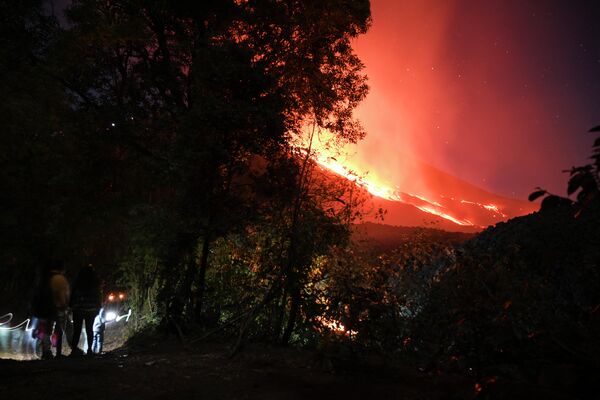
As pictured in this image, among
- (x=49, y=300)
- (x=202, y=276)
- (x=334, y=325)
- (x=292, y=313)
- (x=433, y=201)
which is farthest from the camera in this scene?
(x=433, y=201)

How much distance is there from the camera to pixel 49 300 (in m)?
8.70

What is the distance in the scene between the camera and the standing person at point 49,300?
8.62 m

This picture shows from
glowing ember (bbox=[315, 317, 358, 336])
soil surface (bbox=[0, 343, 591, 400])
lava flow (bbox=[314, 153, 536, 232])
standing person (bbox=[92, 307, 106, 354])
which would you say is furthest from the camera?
lava flow (bbox=[314, 153, 536, 232])

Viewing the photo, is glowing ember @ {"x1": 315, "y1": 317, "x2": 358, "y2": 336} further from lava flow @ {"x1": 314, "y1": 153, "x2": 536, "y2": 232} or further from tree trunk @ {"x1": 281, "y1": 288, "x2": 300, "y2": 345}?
lava flow @ {"x1": 314, "y1": 153, "x2": 536, "y2": 232}

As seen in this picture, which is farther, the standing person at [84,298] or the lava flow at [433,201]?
the lava flow at [433,201]

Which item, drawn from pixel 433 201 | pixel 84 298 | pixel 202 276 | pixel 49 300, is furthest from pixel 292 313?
pixel 433 201

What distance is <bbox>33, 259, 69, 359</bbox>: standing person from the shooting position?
28.3ft

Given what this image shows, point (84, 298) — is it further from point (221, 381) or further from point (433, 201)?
point (433, 201)

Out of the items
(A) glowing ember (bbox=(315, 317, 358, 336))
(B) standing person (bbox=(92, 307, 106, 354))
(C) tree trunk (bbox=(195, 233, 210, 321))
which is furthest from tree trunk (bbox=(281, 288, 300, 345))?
(B) standing person (bbox=(92, 307, 106, 354))

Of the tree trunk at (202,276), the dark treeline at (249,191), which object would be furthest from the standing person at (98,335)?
the tree trunk at (202,276)

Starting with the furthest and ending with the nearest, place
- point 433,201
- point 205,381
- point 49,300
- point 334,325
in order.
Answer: point 433,201 → point 49,300 → point 334,325 → point 205,381

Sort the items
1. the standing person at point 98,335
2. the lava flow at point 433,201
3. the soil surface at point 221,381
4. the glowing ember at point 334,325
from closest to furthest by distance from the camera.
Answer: the soil surface at point 221,381, the glowing ember at point 334,325, the standing person at point 98,335, the lava flow at point 433,201

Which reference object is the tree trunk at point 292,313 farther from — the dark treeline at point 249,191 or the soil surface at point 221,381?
the soil surface at point 221,381

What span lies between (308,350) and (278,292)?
1344 millimetres
